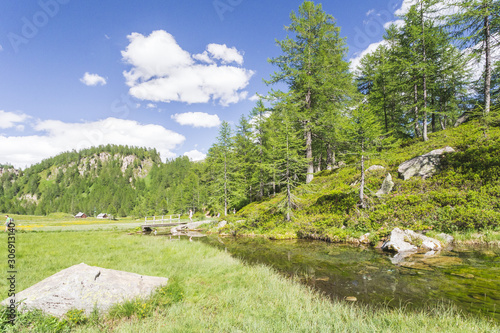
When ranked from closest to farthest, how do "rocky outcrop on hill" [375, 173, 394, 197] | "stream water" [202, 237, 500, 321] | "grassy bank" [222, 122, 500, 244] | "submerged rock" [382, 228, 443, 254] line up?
"stream water" [202, 237, 500, 321], "submerged rock" [382, 228, 443, 254], "grassy bank" [222, 122, 500, 244], "rocky outcrop on hill" [375, 173, 394, 197]

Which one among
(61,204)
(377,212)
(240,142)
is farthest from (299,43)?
(61,204)

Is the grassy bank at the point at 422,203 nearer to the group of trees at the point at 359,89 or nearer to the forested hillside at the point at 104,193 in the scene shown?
the group of trees at the point at 359,89

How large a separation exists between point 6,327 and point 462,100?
50.1 m

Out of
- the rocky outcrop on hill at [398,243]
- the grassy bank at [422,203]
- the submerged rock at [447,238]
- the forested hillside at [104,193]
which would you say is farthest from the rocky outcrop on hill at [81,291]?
the forested hillside at [104,193]

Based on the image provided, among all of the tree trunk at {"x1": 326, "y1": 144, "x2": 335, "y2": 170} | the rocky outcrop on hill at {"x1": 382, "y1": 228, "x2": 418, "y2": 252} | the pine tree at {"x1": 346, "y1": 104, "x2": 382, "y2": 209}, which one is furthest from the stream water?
the tree trunk at {"x1": 326, "y1": 144, "x2": 335, "y2": 170}

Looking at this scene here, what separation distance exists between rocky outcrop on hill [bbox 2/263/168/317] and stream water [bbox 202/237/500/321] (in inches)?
253

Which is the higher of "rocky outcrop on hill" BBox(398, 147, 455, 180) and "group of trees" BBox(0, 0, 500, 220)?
"group of trees" BBox(0, 0, 500, 220)

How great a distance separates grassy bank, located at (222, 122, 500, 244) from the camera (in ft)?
40.3

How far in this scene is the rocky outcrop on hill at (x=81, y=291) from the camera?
475cm

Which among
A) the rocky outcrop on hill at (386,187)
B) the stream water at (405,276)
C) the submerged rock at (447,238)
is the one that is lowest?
the stream water at (405,276)

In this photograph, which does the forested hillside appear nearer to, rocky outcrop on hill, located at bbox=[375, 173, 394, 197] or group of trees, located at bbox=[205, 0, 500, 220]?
group of trees, located at bbox=[205, 0, 500, 220]

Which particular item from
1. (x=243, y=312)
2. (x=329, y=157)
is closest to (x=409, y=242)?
(x=243, y=312)

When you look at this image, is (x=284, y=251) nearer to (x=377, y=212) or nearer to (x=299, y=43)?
(x=377, y=212)

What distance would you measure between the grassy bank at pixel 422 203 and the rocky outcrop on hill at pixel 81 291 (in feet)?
47.0
